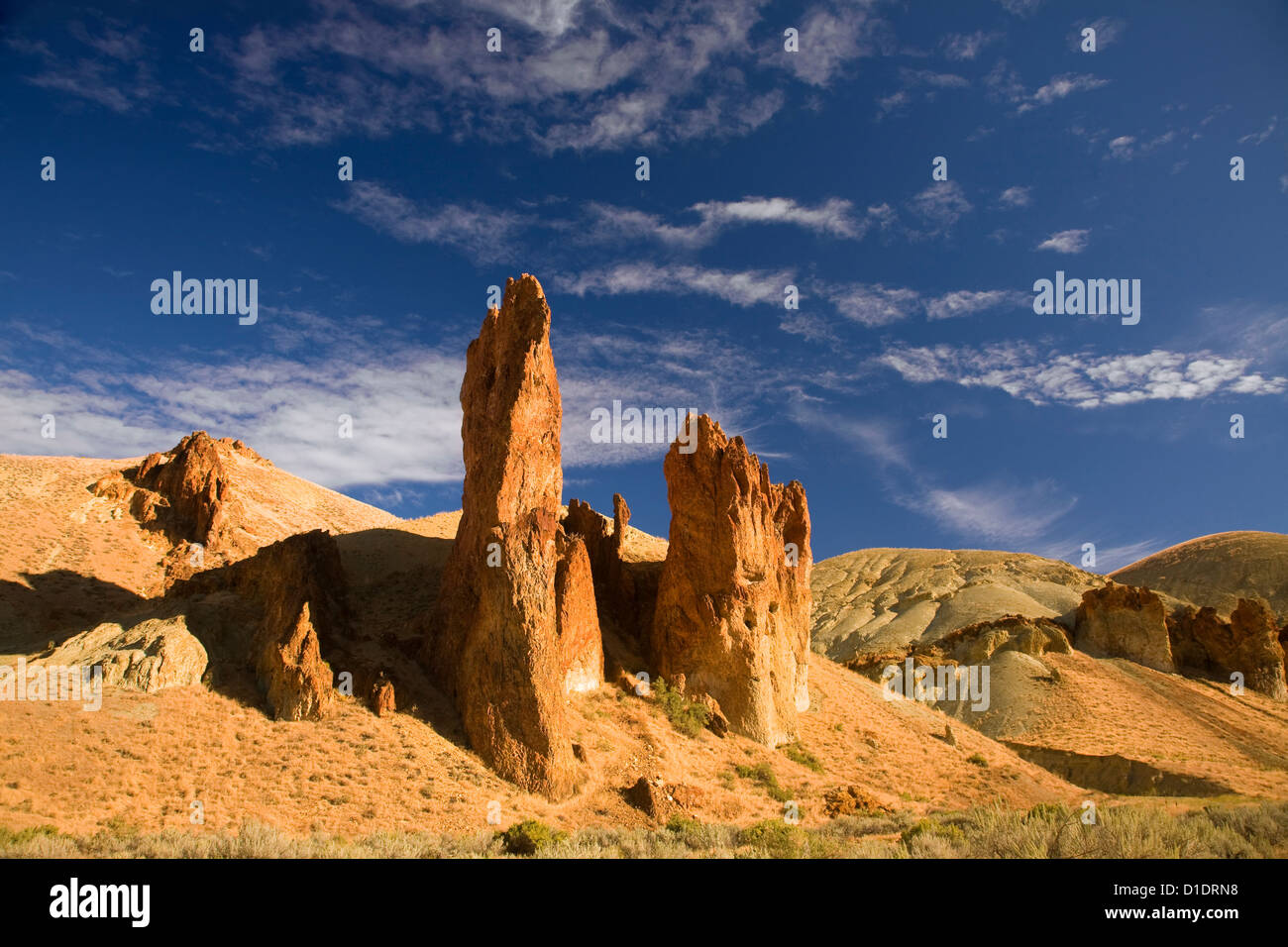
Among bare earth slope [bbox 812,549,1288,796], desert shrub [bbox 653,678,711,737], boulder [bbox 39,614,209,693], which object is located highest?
boulder [bbox 39,614,209,693]

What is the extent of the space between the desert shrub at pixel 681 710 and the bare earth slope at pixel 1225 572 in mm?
91076

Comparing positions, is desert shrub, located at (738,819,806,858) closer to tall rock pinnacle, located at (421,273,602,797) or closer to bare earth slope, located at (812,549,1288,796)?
tall rock pinnacle, located at (421,273,602,797)

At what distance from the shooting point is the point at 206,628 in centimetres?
2492

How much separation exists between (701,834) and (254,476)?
52.7 meters

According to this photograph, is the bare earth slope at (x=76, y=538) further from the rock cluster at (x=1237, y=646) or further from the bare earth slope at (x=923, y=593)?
the rock cluster at (x=1237, y=646)

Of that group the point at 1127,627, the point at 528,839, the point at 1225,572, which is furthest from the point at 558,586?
the point at 1225,572

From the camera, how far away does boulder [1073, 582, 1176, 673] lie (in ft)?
195

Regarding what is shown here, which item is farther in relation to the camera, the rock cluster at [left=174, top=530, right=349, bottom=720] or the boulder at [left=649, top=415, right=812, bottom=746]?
the boulder at [left=649, top=415, right=812, bottom=746]

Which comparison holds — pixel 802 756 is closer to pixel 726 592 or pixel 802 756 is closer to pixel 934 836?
pixel 726 592

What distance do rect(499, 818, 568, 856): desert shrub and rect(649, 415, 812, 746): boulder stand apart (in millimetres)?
14324

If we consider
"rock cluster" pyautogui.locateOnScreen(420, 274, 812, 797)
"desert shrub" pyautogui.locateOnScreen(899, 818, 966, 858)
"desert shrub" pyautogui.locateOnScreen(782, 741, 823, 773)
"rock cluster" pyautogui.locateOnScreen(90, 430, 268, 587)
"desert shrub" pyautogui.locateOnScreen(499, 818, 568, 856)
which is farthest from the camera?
"rock cluster" pyautogui.locateOnScreen(90, 430, 268, 587)

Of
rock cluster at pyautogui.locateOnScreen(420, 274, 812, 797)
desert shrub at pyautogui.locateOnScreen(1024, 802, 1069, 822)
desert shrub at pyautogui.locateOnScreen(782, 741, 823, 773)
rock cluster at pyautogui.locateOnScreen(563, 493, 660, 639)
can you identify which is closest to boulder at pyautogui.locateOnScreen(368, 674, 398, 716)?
rock cluster at pyautogui.locateOnScreen(420, 274, 812, 797)

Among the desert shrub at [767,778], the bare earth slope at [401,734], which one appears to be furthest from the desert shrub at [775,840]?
the desert shrub at [767,778]
